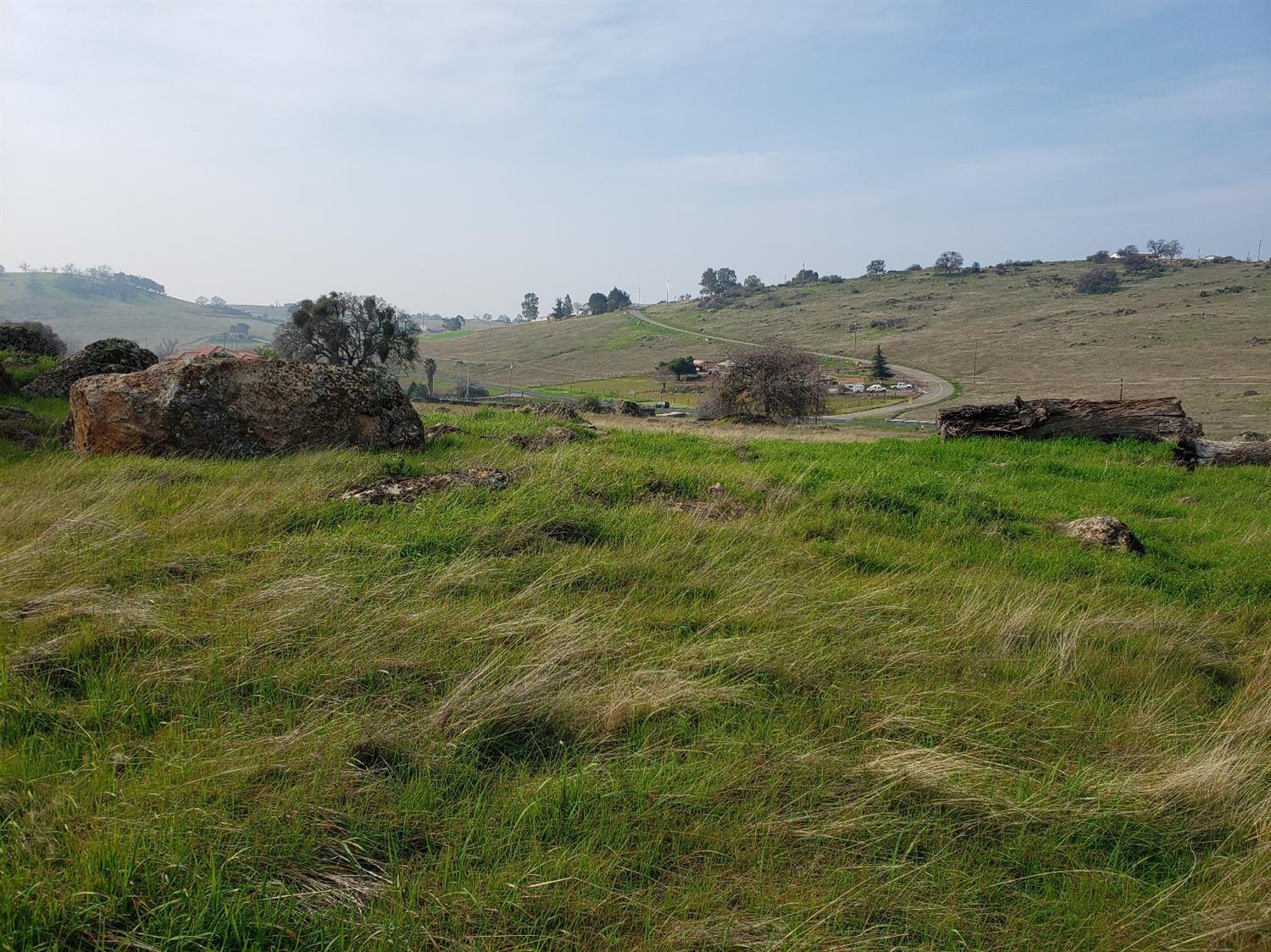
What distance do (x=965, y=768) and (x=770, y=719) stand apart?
82 cm

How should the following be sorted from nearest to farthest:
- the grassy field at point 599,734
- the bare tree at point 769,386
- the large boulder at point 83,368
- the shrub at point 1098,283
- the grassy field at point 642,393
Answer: the grassy field at point 599,734
the large boulder at point 83,368
the bare tree at point 769,386
the grassy field at point 642,393
the shrub at point 1098,283

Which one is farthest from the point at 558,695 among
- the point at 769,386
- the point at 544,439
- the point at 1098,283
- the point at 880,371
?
the point at 1098,283

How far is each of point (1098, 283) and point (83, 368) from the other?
470ft

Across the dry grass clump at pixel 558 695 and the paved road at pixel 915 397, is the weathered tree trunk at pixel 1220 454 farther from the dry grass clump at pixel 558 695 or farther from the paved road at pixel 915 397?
the paved road at pixel 915 397

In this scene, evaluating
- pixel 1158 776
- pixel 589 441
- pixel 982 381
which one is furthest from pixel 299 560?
pixel 982 381

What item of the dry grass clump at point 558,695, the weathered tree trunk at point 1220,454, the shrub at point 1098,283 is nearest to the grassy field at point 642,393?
the weathered tree trunk at point 1220,454

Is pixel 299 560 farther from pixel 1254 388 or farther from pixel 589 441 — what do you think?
pixel 1254 388

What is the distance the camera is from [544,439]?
10375 mm

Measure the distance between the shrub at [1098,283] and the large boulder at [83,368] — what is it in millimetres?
138760

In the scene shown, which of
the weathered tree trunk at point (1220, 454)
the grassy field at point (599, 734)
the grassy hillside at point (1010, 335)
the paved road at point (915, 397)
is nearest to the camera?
the grassy field at point (599, 734)

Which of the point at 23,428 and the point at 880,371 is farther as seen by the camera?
the point at 880,371

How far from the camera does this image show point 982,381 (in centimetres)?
7956

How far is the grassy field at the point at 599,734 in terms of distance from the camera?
2.27 m

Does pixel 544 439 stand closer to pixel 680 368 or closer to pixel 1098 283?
pixel 680 368
